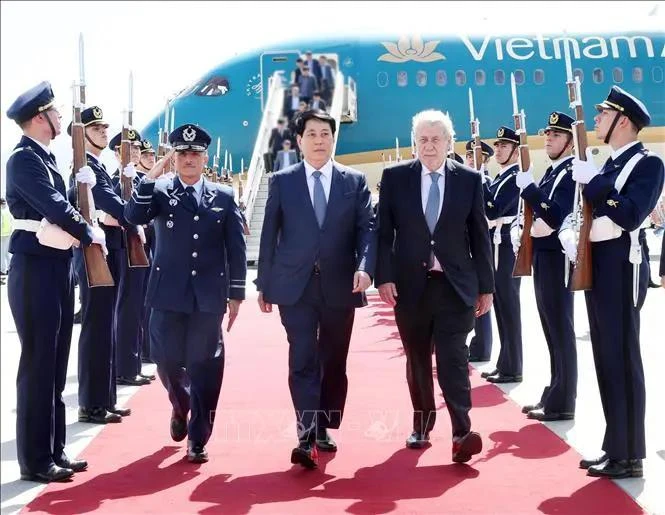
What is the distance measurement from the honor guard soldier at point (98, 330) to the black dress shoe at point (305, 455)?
4.58 ft

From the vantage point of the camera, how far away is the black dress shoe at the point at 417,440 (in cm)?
411

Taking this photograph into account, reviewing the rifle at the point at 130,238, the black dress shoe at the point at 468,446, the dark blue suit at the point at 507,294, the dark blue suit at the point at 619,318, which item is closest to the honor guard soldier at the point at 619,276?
the dark blue suit at the point at 619,318

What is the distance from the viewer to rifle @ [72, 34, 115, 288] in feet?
12.6

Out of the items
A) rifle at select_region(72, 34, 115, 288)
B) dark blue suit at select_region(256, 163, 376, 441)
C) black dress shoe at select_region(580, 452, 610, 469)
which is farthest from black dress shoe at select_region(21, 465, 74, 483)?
black dress shoe at select_region(580, 452, 610, 469)

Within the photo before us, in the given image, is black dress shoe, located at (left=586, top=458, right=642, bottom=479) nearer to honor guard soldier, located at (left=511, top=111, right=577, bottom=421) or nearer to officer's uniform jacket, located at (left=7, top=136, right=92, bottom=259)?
honor guard soldier, located at (left=511, top=111, right=577, bottom=421)

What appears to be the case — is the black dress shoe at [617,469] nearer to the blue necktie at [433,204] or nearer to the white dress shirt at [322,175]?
the blue necktie at [433,204]

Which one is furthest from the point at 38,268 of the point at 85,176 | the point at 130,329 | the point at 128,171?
the point at 130,329

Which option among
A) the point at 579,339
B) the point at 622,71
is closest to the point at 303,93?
the point at 622,71

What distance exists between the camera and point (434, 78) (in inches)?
615

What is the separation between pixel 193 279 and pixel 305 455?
0.96m

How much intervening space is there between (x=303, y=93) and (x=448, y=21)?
370cm

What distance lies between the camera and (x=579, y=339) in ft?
26.3

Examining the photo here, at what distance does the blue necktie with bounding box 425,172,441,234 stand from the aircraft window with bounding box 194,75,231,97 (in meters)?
11.4

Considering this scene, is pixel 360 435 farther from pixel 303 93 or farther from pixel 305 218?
pixel 303 93
